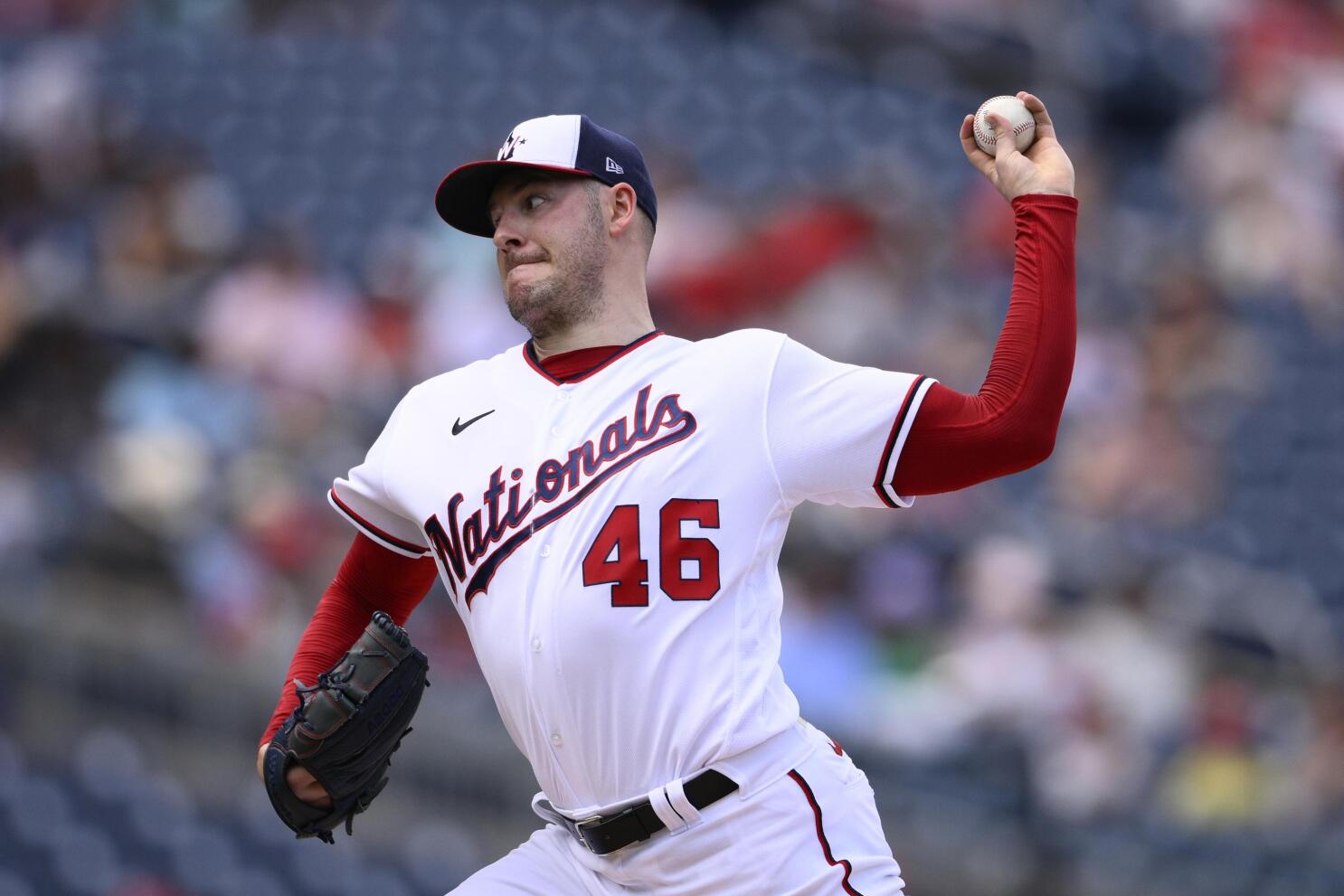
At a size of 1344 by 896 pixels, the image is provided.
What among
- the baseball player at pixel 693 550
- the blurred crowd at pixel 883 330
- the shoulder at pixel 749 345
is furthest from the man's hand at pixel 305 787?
the blurred crowd at pixel 883 330

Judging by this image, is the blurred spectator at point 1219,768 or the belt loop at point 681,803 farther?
the blurred spectator at point 1219,768

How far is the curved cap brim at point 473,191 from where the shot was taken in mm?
2758

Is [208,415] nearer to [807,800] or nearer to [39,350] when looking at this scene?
[39,350]

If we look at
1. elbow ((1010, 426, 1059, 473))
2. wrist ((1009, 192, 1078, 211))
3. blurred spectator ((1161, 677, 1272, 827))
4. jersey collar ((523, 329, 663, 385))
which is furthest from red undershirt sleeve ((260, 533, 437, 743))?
blurred spectator ((1161, 677, 1272, 827))

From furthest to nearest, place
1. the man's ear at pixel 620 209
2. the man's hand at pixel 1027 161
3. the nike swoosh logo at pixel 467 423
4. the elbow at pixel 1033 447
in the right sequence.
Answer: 1. the man's ear at pixel 620 209
2. the nike swoosh logo at pixel 467 423
3. the man's hand at pixel 1027 161
4. the elbow at pixel 1033 447

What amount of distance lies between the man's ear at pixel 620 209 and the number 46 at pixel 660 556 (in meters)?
0.54

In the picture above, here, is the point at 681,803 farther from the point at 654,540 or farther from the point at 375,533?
the point at 375,533

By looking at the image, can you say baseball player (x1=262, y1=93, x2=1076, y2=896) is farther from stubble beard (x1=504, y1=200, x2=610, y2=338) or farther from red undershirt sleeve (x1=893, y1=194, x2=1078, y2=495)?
stubble beard (x1=504, y1=200, x2=610, y2=338)

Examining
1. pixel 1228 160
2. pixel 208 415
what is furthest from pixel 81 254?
pixel 1228 160

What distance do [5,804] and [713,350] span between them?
4239 millimetres

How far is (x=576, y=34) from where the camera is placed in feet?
31.8

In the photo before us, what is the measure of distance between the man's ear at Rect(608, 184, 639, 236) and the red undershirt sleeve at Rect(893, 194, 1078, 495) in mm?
633

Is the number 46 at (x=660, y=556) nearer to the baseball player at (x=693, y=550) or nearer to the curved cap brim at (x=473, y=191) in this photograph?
the baseball player at (x=693, y=550)

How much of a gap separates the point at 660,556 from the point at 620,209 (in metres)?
0.66
